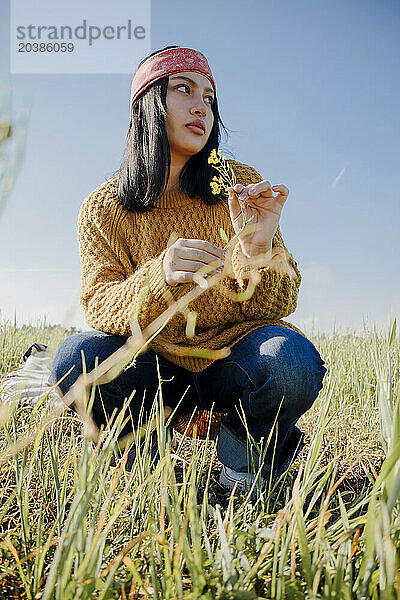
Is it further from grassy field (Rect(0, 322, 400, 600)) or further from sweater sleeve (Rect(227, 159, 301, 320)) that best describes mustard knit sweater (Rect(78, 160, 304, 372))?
grassy field (Rect(0, 322, 400, 600))

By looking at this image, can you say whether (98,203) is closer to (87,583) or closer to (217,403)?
(217,403)

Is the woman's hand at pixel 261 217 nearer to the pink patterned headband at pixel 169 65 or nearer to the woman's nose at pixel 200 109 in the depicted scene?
the woman's nose at pixel 200 109

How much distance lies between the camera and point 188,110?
4.45 ft

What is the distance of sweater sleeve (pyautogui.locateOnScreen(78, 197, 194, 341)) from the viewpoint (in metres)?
1.08

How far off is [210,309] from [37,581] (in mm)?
876

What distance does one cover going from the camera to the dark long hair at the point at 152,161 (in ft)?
4.59

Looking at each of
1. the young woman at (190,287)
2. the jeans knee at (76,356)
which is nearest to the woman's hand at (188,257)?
→ the young woman at (190,287)

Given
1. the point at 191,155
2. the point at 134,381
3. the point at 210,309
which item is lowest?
the point at 134,381

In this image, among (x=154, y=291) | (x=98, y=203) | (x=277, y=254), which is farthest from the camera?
(x=98, y=203)

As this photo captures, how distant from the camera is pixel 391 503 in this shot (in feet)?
1.38

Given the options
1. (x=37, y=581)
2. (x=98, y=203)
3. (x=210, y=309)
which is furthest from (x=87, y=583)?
(x=98, y=203)

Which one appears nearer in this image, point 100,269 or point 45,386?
point 100,269

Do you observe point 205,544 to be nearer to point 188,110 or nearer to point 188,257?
point 188,257

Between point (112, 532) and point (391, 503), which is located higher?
point (391, 503)
